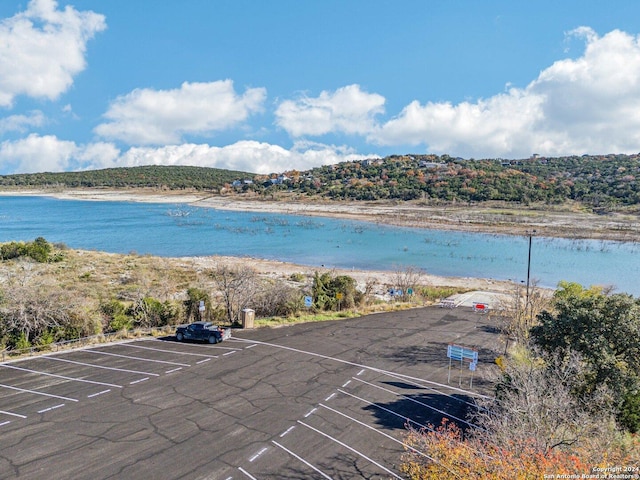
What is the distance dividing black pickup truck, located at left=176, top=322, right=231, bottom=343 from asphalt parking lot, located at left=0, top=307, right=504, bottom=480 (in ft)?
1.62

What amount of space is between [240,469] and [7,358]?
14817 mm

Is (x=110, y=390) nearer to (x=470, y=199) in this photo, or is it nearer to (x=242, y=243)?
(x=242, y=243)

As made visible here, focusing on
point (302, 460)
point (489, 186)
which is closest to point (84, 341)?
point (302, 460)

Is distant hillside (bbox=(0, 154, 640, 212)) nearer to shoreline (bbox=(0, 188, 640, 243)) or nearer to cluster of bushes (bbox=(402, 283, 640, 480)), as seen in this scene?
shoreline (bbox=(0, 188, 640, 243))

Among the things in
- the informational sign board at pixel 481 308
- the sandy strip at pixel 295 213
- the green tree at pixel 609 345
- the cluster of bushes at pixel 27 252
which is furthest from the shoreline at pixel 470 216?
the cluster of bushes at pixel 27 252

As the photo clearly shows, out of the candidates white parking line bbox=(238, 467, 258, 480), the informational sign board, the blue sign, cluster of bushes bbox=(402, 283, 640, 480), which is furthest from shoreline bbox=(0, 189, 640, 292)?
white parking line bbox=(238, 467, 258, 480)

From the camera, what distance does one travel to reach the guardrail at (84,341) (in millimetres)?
20531

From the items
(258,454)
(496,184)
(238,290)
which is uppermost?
(496,184)

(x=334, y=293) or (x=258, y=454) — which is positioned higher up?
(x=334, y=293)

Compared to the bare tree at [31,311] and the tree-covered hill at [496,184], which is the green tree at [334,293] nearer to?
the bare tree at [31,311]

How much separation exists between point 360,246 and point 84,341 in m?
60.4

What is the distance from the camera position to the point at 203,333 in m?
23.2

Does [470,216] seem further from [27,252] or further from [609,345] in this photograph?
[609,345]

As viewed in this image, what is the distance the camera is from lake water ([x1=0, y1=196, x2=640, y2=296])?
60531mm
